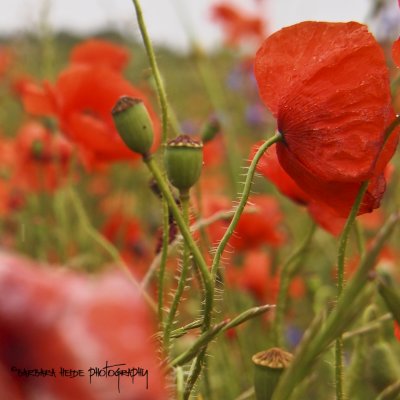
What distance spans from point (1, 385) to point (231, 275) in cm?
171

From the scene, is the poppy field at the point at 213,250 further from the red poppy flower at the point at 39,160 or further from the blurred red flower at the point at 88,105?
the red poppy flower at the point at 39,160

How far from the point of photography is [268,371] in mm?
576

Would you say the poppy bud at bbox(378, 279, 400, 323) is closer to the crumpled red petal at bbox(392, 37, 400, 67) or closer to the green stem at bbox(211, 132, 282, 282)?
the green stem at bbox(211, 132, 282, 282)

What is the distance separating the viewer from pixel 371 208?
0.68 m

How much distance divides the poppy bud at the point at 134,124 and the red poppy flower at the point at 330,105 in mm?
113

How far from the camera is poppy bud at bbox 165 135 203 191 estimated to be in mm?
628

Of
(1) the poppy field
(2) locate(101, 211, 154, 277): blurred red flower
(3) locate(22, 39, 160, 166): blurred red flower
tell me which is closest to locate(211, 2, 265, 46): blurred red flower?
(2) locate(101, 211, 154, 277): blurred red flower

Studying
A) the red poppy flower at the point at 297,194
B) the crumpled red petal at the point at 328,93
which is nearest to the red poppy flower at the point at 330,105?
the crumpled red petal at the point at 328,93

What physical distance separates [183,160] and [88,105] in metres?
0.76

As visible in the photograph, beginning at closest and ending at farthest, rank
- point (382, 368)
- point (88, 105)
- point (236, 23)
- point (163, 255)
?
point (163, 255) < point (382, 368) < point (88, 105) < point (236, 23)

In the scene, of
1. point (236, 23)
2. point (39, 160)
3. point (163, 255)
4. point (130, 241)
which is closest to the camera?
point (163, 255)

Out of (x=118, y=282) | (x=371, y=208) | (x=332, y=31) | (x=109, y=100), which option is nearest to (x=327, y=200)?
(x=371, y=208)

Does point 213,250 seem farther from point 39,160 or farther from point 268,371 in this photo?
A: point 39,160

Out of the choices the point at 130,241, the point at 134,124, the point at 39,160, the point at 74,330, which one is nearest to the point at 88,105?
the point at 39,160
